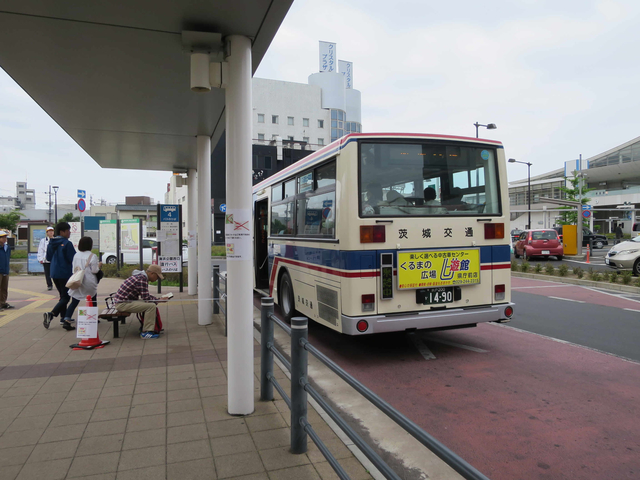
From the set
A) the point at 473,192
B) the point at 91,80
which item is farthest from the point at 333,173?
the point at 91,80

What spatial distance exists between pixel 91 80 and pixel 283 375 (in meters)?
4.28

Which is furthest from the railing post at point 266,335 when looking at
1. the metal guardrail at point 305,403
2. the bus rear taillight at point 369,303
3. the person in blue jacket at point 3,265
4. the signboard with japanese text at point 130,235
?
the signboard with japanese text at point 130,235

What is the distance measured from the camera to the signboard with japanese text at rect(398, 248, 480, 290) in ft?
Result: 19.9

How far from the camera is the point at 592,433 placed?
4012mm

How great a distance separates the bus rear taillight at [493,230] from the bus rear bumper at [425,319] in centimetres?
101

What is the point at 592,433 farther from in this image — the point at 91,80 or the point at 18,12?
the point at 91,80

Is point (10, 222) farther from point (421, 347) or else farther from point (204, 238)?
point (421, 347)

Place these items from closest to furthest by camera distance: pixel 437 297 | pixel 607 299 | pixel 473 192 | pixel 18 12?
1. pixel 18 12
2. pixel 437 297
3. pixel 473 192
4. pixel 607 299

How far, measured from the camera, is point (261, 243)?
12000 mm

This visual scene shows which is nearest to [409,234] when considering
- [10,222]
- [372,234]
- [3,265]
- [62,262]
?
[372,234]

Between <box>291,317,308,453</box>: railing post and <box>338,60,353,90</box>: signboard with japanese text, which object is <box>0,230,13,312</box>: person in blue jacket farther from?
<box>338,60,353,90</box>: signboard with japanese text

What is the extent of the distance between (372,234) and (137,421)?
3.45 m

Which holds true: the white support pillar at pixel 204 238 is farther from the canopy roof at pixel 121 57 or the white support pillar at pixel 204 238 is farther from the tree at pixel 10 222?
the tree at pixel 10 222

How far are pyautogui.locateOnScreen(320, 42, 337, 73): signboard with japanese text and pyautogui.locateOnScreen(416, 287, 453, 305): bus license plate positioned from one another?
2885 inches
